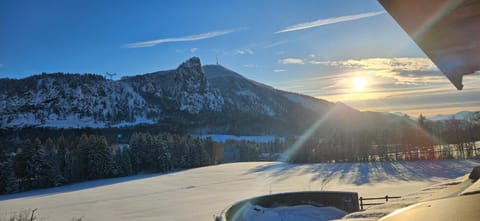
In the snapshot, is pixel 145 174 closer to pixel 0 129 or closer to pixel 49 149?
pixel 49 149

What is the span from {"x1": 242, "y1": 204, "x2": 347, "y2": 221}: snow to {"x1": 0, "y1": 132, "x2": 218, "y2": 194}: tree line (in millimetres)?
49735

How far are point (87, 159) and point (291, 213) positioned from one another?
180ft

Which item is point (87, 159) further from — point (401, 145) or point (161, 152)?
point (401, 145)

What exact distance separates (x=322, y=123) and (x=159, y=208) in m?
174

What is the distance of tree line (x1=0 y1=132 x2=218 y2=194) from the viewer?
5862 cm

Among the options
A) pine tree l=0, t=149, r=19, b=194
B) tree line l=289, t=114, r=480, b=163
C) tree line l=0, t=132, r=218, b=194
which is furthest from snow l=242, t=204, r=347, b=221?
tree line l=289, t=114, r=480, b=163

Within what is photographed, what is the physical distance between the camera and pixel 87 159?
2579 inches

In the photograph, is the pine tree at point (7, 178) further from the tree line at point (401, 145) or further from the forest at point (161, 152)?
the tree line at point (401, 145)

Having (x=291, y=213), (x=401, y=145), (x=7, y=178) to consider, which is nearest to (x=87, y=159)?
(x=7, y=178)

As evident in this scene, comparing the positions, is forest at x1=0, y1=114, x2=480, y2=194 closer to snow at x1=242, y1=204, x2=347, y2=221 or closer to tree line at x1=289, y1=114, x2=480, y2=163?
tree line at x1=289, y1=114, x2=480, y2=163

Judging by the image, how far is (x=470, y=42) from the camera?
2057mm

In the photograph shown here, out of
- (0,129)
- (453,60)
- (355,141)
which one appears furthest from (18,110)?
(453,60)

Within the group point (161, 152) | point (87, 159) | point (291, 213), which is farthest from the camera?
point (161, 152)

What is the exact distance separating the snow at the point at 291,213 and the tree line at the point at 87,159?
163 feet
